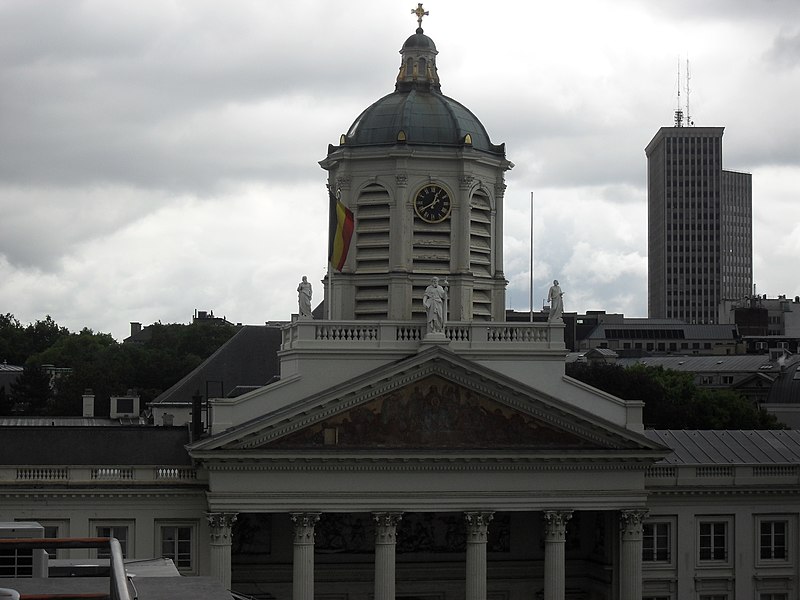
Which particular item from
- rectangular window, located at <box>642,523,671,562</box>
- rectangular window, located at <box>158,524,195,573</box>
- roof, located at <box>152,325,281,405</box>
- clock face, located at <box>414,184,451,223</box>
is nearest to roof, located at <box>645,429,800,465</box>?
rectangular window, located at <box>642,523,671,562</box>

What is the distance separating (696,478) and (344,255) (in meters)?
17.2

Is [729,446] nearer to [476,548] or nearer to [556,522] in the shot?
[556,522]

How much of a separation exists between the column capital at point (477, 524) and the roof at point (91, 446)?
11017 mm

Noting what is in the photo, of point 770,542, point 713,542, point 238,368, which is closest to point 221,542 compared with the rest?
point 713,542

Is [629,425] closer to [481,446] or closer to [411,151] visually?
[481,446]

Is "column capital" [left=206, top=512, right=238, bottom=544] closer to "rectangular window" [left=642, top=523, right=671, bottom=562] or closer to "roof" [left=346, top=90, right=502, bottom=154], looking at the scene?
"rectangular window" [left=642, top=523, right=671, bottom=562]

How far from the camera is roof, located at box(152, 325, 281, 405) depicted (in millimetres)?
112438

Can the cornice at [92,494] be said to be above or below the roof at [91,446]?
below

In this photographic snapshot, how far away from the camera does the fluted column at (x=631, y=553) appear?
6575cm

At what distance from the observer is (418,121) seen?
7344cm

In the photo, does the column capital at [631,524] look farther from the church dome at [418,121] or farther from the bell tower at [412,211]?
the church dome at [418,121]

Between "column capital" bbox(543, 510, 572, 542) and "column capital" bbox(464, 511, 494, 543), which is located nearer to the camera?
"column capital" bbox(464, 511, 494, 543)

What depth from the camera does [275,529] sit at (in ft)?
220

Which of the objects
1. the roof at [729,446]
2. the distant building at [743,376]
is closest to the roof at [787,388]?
the distant building at [743,376]
